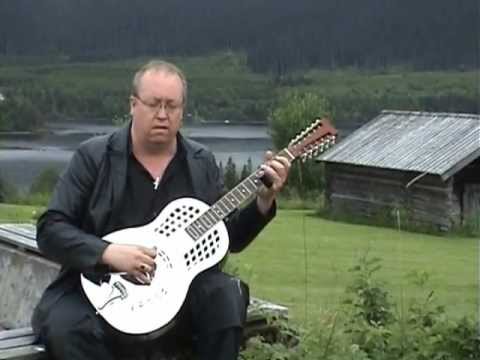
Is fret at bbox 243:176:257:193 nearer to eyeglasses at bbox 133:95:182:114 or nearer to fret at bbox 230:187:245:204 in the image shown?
fret at bbox 230:187:245:204

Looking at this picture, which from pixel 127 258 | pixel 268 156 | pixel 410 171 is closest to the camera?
pixel 127 258

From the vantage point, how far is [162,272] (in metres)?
3.62

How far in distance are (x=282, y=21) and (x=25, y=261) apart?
20417 millimetres

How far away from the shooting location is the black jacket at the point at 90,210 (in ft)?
11.6

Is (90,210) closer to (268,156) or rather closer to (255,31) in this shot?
(268,156)

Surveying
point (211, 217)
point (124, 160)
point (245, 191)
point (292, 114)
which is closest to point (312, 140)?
point (245, 191)

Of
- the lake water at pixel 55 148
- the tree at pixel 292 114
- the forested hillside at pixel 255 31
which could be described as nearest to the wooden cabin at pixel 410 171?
the forested hillside at pixel 255 31

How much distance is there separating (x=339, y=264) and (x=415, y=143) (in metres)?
12.7

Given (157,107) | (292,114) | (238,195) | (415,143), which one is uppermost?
(292,114)

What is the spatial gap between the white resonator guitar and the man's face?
0.78 ft

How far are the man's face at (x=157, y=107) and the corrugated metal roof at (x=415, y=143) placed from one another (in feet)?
60.5

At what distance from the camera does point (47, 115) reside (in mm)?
22500

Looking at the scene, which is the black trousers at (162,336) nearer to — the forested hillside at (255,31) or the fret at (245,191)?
the fret at (245,191)

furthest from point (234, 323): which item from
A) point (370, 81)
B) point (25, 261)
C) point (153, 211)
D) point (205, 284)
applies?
point (370, 81)
